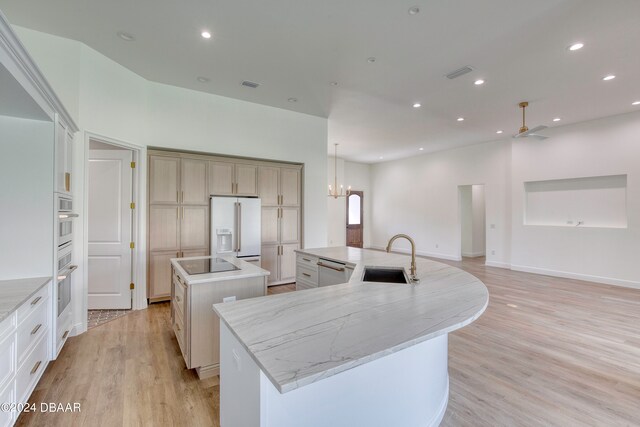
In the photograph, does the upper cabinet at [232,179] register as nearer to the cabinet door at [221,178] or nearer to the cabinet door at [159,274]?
the cabinet door at [221,178]

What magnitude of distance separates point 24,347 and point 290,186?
398 cm

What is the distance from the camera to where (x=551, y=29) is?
2.86m

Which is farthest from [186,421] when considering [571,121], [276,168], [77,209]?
[571,121]

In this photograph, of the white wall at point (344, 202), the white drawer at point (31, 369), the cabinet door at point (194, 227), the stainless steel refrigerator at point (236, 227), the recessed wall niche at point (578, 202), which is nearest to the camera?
the white drawer at point (31, 369)

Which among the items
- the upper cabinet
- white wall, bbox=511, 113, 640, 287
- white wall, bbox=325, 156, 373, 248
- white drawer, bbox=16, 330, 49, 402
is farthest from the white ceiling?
white wall, bbox=325, 156, 373, 248

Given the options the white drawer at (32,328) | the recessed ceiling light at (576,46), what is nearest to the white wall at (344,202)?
the recessed ceiling light at (576,46)

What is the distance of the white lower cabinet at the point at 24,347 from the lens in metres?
1.58

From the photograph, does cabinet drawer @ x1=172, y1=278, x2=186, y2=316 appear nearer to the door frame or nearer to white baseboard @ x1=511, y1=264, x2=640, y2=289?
the door frame

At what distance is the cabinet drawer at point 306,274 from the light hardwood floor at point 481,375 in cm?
144

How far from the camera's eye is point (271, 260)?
5.12 metres

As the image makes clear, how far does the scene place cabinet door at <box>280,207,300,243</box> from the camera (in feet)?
17.2

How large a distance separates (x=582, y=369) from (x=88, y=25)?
580 cm

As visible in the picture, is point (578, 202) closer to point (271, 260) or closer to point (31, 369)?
point (271, 260)

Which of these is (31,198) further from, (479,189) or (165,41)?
(479,189)
